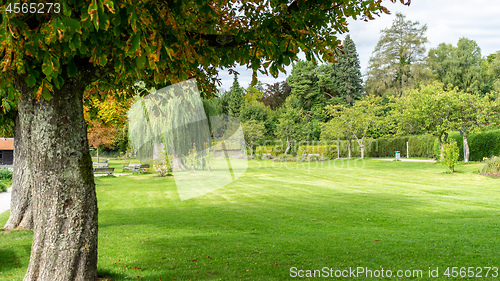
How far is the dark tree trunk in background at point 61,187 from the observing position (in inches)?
154

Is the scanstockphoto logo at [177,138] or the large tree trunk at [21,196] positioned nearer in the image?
the large tree trunk at [21,196]

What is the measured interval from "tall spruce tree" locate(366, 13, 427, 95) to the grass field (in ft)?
127

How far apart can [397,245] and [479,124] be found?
2220 centimetres

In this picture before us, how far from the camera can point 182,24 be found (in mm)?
4590

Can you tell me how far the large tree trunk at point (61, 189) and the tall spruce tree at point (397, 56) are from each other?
170 feet

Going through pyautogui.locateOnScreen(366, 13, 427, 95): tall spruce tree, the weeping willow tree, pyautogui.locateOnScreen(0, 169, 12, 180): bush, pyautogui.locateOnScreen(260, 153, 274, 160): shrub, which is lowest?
pyautogui.locateOnScreen(0, 169, 12, 180): bush

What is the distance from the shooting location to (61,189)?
3.96 metres

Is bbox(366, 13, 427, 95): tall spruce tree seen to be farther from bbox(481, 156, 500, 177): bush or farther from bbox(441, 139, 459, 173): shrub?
bbox(481, 156, 500, 177): bush

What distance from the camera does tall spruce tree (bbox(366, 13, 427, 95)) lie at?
5122cm

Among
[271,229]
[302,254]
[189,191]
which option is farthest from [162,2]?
[189,191]

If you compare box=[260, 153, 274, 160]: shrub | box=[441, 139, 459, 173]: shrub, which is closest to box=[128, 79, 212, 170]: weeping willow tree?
box=[441, 139, 459, 173]: shrub

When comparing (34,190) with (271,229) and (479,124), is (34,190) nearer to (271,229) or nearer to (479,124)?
(271,229)

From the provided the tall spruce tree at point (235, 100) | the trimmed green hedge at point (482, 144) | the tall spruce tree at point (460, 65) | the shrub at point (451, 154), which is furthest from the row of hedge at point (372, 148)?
the tall spruce tree at point (460, 65)

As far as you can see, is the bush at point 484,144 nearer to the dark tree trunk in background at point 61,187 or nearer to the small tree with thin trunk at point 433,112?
the small tree with thin trunk at point 433,112
